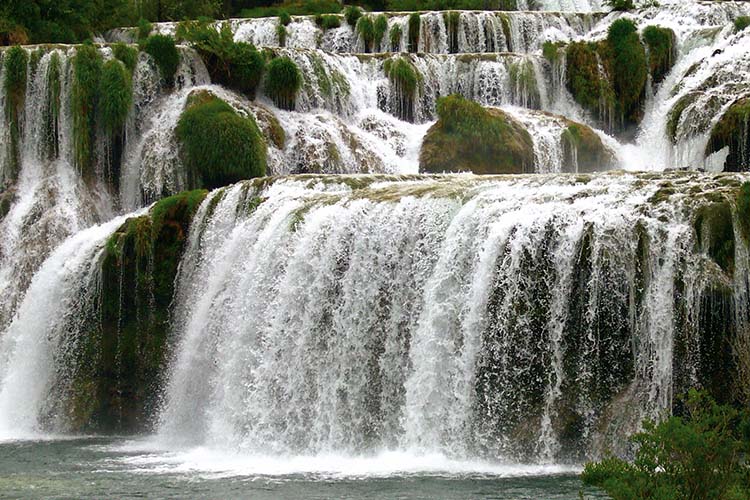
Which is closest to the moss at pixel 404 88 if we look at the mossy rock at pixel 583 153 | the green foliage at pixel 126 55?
the mossy rock at pixel 583 153

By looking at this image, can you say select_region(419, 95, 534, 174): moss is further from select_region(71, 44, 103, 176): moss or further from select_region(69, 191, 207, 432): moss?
select_region(71, 44, 103, 176): moss

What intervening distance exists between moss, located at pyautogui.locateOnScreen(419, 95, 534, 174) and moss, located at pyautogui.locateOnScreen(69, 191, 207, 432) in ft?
21.5

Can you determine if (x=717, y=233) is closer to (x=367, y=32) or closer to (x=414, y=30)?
(x=414, y=30)

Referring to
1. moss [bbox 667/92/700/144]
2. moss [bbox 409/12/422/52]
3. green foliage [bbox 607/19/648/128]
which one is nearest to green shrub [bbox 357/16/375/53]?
moss [bbox 409/12/422/52]

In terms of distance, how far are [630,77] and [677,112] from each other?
17.3ft

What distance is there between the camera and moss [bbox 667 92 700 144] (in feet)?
84.4

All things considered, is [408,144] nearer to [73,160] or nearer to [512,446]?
[73,160]

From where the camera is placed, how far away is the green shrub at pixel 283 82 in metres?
30.2

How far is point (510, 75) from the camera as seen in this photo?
31.6 m

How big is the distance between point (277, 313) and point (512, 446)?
4.98m

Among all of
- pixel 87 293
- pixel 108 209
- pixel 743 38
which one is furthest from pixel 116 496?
pixel 743 38

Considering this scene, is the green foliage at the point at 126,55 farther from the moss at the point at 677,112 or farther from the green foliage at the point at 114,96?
the moss at the point at 677,112

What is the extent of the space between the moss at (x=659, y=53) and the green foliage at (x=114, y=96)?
42.2ft

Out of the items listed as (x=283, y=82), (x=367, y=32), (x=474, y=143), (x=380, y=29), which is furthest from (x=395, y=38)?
(x=474, y=143)
